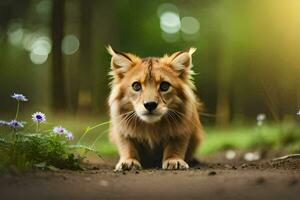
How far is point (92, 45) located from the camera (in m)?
15.2

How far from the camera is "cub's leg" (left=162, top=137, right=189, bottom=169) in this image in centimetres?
612

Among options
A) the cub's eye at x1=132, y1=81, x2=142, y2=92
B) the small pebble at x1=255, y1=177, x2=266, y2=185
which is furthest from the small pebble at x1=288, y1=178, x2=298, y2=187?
the cub's eye at x1=132, y1=81, x2=142, y2=92

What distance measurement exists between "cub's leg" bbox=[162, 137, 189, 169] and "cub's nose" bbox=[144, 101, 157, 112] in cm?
55

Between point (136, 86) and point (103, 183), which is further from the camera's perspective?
point (136, 86)

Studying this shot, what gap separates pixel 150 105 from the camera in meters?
5.99

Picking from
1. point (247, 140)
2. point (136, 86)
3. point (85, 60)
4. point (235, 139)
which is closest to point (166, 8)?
point (85, 60)

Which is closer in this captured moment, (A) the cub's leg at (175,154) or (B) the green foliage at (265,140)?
(A) the cub's leg at (175,154)

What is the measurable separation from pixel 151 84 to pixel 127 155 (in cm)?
75

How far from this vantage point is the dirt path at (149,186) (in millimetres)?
4387

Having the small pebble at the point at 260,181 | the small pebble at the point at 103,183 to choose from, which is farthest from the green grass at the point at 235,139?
the small pebble at the point at 260,181

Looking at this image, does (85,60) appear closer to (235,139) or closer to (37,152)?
(235,139)

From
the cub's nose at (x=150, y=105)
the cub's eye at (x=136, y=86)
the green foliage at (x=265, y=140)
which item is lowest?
the cub's nose at (x=150, y=105)

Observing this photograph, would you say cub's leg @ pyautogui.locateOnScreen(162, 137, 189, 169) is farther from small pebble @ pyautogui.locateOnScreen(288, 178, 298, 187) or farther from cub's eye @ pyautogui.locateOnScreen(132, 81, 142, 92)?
small pebble @ pyautogui.locateOnScreen(288, 178, 298, 187)

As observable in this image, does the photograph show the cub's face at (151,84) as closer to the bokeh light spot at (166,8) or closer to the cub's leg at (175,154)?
the cub's leg at (175,154)
